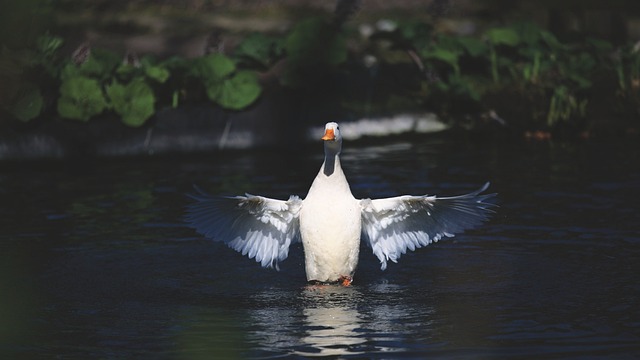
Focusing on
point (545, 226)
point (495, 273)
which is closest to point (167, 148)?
point (545, 226)

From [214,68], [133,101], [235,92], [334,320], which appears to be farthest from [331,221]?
[214,68]

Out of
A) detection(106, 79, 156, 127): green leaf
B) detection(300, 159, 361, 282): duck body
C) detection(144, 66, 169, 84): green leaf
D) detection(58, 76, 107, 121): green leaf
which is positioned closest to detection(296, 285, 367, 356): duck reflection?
detection(300, 159, 361, 282): duck body

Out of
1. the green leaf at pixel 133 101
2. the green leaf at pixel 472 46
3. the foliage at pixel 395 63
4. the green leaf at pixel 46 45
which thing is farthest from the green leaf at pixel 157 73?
the green leaf at pixel 46 45

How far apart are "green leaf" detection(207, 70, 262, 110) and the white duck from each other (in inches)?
211

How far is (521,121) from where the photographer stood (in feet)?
42.8

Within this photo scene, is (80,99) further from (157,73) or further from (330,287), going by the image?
(330,287)

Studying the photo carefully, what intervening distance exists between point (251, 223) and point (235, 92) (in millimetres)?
5487

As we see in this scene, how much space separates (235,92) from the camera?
12211 millimetres

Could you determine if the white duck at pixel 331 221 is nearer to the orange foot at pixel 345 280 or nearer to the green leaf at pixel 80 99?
the orange foot at pixel 345 280

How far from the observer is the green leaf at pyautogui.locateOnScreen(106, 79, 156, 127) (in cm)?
1177

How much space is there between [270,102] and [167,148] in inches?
49.8

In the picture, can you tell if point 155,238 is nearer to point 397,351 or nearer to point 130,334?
point 130,334

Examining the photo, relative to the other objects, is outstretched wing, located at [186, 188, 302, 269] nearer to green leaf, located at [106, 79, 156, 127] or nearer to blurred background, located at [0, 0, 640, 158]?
blurred background, located at [0, 0, 640, 158]

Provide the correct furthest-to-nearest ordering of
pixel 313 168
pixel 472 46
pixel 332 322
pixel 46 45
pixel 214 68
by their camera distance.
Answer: pixel 472 46
pixel 214 68
pixel 313 168
pixel 332 322
pixel 46 45
